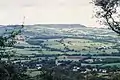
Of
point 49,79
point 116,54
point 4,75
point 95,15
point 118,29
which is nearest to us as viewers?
point 4,75

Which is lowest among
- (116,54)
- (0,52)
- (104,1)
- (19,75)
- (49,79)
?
(116,54)

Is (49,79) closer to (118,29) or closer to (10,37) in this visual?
(118,29)

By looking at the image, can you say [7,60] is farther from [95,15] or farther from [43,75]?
[43,75]

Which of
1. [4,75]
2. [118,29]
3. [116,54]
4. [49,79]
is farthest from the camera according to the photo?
[116,54]

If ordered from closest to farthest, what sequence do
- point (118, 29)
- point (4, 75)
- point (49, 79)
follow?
1. point (4, 75)
2. point (118, 29)
3. point (49, 79)

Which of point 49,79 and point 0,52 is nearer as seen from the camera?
point 0,52

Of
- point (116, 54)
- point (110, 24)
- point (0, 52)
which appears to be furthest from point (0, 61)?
point (116, 54)

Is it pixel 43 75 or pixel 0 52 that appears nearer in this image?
pixel 0 52

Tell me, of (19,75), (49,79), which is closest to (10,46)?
Result: (19,75)

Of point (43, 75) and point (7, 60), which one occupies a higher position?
point (7, 60)
